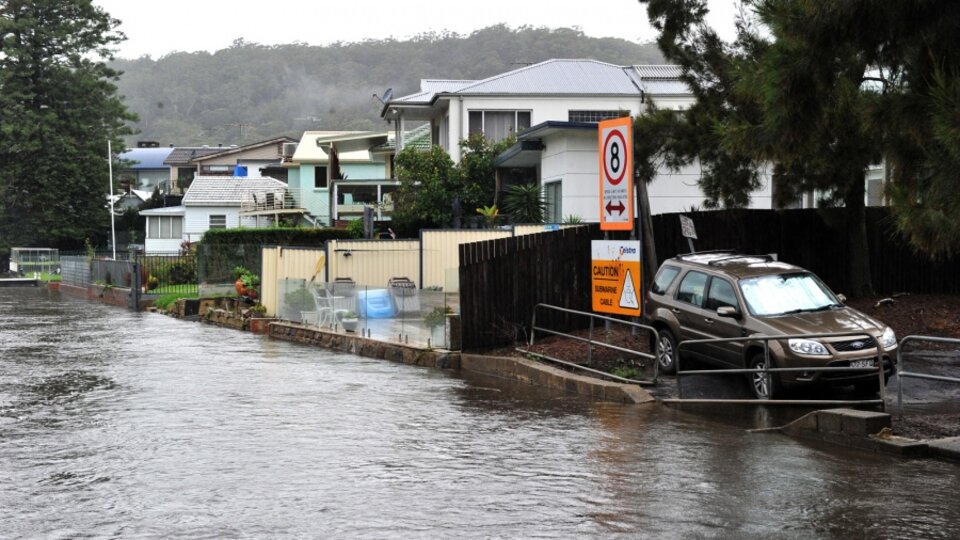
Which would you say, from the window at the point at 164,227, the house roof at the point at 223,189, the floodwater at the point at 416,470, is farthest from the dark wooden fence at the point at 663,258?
the window at the point at 164,227

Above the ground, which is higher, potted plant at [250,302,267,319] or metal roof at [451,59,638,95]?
metal roof at [451,59,638,95]

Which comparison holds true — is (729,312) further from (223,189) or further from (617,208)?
(223,189)

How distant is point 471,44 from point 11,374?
141 meters

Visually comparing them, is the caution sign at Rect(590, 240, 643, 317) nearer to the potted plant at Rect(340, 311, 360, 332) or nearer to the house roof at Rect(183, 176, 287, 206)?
the potted plant at Rect(340, 311, 360, 332)

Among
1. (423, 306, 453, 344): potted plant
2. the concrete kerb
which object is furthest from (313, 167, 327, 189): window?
the concrete kerb

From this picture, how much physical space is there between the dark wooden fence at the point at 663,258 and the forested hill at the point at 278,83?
129m

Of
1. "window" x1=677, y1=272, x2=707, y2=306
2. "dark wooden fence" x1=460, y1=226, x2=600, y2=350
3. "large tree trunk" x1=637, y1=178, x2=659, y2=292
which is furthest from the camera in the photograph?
"dark wooden fence" x1=460, y1=226, x2=600, y2=350

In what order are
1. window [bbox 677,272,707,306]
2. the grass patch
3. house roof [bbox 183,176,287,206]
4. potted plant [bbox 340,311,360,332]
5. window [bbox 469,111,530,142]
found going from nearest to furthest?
window [bbox 677,272,707,306] < potted plant [bbox 340,311,360,332] < the grass patch < window [bbox 469,111,530,142] < house roof [bbox 183,176,287,206]

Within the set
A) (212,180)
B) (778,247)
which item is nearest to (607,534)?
(778,247)

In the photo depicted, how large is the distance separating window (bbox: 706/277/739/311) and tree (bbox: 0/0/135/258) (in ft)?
222

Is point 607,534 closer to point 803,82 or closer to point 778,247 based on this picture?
point 803,82

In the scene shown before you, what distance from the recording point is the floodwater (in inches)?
308

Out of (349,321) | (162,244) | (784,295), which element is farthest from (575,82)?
(162,244)

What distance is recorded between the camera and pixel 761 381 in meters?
13.8
